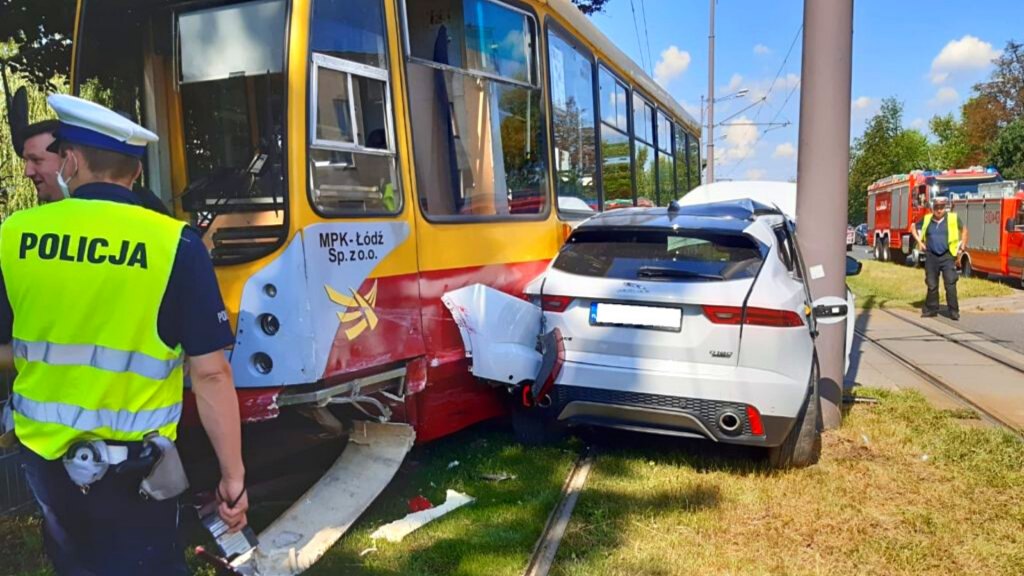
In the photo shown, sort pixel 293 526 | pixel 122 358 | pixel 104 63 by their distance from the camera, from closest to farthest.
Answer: pixel 122 358 < pixel 293 526 < pixel 104 63

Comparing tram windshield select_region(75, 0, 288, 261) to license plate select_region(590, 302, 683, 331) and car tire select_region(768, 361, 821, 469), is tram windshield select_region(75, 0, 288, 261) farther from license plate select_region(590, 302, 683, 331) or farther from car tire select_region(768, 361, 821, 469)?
car tire select_region(768, 361, 821, 469)

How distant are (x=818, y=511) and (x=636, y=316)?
149 centimetres

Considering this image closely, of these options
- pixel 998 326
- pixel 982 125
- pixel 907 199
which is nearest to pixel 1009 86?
pixel 982 125

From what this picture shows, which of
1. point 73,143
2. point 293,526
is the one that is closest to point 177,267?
point 73,143

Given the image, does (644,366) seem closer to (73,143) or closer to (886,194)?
(73,143)

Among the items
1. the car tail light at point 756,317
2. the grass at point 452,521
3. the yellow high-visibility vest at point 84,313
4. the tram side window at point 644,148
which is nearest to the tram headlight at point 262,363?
the grass at point 452,521

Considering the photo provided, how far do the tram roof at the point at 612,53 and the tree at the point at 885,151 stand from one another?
47.3m

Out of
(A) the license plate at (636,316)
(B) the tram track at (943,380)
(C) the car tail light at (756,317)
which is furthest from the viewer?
(B) the tram track at (943,380)

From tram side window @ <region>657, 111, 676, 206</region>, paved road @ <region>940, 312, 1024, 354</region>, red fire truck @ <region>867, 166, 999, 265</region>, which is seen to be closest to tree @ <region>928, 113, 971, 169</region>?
red fire truck @ <region>867, 166, 999, 265</region>

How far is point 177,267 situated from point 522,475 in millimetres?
3213

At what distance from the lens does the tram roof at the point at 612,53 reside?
612 cm

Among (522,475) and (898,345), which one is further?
(898,345)

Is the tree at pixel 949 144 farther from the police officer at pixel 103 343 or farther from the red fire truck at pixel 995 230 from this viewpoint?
the police officer at pixel 103 343

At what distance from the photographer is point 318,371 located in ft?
11.9
